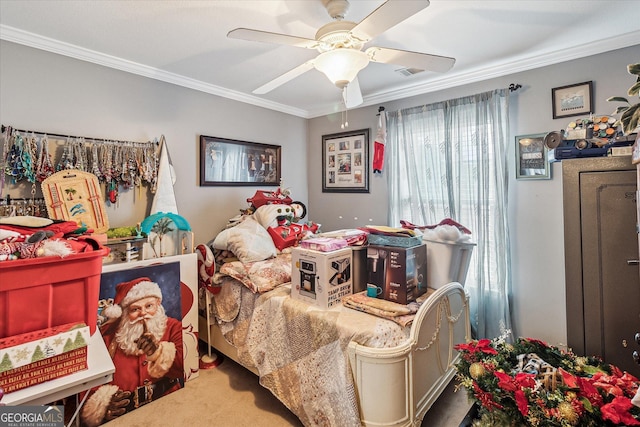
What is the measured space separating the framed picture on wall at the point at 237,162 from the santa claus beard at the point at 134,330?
1.33m

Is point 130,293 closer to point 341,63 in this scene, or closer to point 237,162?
point 237,162

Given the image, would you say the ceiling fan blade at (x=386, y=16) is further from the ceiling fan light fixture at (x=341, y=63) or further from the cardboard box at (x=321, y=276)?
the cardboard box at (x=321, y=276)

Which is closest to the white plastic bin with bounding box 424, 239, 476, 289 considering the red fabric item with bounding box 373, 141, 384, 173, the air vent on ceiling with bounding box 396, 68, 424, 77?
the red fabric item with bounding box 373, 141, 384, 173

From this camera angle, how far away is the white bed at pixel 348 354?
1513mm

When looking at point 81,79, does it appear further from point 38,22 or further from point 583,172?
point 583,172

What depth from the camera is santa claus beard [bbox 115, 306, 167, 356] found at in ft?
6.45

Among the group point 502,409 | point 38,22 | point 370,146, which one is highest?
point 38,22

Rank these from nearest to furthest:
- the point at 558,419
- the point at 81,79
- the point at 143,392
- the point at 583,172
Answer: the point at 558,419 < the point at 583,172 < the point at 143,392 < the point at 81,79

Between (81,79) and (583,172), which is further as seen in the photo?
(81,79)

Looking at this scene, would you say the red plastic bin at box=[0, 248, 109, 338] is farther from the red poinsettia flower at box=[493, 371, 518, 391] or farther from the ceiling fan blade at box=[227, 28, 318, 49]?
the red poinsettia flower at box=[493, 371, 518, 391]

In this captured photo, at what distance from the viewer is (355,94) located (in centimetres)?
208

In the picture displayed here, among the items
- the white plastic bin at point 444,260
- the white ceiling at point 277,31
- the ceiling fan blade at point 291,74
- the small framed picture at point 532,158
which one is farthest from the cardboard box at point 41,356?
the small framed picture at point 532,158

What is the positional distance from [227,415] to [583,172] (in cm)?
249

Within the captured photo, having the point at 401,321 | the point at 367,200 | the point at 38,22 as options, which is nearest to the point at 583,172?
the point at 401,321
